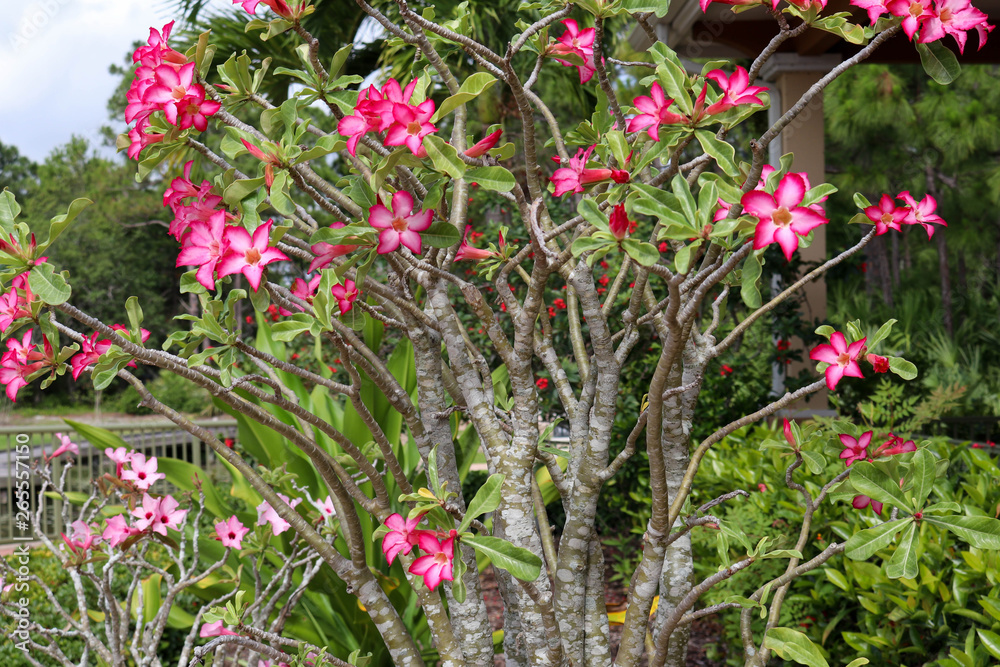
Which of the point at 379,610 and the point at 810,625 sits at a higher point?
the point at 379,610

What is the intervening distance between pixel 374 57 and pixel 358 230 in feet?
19.8

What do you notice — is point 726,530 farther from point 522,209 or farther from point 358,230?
point 358,230

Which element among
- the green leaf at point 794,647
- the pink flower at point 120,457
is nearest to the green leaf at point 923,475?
the green leaf at point 794,647

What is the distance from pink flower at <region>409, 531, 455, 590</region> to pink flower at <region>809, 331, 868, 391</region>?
580mm

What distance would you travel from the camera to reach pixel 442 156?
2.45 ft

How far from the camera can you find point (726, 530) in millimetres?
1085

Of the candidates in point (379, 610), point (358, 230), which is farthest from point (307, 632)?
point (358, 230)

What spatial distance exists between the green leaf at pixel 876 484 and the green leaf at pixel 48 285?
38.0 inches

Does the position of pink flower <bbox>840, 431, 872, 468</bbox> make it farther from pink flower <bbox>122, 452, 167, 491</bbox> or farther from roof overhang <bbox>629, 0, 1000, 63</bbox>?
roof overhang <bbox>629, 0, 1000, 63</bbox>

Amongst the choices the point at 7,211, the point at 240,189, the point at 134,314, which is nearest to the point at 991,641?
the point at 240,189

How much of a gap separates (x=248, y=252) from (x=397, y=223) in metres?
0.17

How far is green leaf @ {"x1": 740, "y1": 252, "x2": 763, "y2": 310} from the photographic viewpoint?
0.74 m

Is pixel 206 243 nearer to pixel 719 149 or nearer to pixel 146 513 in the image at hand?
pixel 719 149

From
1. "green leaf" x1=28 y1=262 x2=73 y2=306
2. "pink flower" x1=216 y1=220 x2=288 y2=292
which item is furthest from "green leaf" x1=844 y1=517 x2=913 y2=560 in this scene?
"green leaf" x1=28 y1=262 x2=73 y2=306
